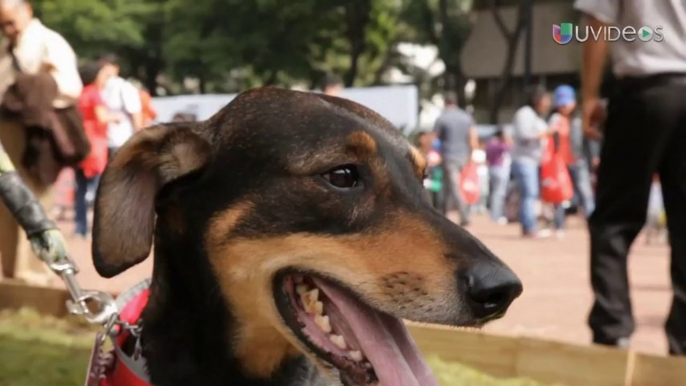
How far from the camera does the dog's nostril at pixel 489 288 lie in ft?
7.69

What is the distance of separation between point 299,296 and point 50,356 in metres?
2.55

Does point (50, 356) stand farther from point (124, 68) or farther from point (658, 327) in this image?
point (124, 68)

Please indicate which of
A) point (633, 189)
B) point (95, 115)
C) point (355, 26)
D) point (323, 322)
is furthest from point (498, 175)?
point (355, 26)

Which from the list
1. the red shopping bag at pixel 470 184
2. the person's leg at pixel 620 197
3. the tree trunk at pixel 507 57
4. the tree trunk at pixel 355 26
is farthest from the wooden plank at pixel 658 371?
the tree trunk at pixel 355 26

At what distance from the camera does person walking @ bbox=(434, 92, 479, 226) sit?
49.5 ft

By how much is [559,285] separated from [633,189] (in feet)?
15.5

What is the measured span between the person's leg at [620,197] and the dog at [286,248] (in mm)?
2008

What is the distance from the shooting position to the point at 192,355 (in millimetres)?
2717

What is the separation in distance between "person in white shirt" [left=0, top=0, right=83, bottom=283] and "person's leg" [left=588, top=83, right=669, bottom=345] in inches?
140

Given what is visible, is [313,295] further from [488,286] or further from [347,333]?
[488,286]

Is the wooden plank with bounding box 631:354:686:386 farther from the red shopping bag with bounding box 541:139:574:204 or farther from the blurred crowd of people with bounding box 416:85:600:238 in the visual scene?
the red shopping bag with bounding box 541:139:574:204

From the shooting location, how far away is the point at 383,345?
2578 millimetres

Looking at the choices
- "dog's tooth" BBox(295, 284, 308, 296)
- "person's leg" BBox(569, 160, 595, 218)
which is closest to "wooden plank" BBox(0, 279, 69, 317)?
"dog's tooth" BBox(295, 284, 308, 296)

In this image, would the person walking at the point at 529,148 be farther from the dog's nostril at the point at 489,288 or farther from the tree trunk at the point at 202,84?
the tree trunk at the point at 202,84
